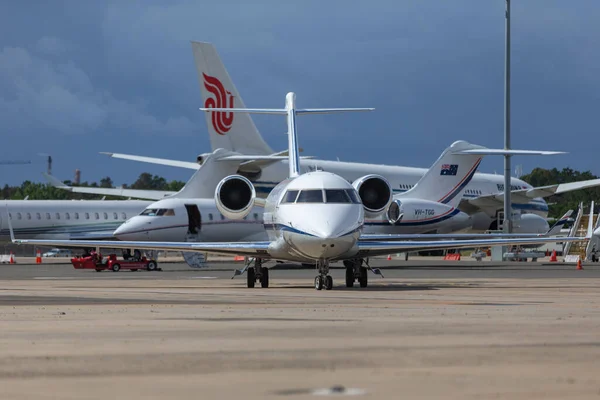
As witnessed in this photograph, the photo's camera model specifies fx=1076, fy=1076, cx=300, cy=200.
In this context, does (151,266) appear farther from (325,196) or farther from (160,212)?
(325,196)

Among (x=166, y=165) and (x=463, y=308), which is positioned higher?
(x=166, y=165)

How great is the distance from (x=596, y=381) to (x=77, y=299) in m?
12.8

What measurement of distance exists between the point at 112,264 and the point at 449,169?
14.3 m

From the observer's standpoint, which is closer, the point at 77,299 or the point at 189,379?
the point at 189,379

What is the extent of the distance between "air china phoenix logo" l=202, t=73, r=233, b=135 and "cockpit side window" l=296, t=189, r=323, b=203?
28.6m

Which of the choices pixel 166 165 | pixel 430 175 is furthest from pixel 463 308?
pixel 166 165

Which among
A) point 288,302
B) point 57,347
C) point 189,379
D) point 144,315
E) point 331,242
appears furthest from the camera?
point 331,242

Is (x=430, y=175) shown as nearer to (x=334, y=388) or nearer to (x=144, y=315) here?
(x=144, y=315)

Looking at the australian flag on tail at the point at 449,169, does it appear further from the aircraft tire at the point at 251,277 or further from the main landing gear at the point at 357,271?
the aircraft tire at the point at 251,277

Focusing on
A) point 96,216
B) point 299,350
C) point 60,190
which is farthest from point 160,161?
point 60,190

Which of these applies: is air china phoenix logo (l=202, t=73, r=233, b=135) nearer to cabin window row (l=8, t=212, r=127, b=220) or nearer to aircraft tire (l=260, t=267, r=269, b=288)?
cabin window row (l=8, t=212, r=127, b=220)

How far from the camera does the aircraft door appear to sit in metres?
45.4

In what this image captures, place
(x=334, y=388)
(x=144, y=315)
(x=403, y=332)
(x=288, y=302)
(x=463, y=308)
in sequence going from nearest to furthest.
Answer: (x=334, y=388) < (x=403, y=332) < (x=144, y=315) < (x=463, y=308) < (x=288, y=302)

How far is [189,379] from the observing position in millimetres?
7000
